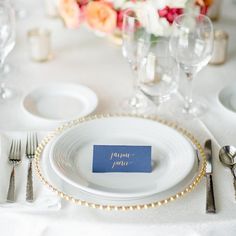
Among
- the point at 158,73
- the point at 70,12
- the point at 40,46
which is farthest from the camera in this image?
the point at 40,46

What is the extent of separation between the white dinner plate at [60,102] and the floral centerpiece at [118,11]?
201mm

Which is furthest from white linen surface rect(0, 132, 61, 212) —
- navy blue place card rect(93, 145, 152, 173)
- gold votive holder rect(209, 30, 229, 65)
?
gold votive holder rect(209, 30, 229, 65)

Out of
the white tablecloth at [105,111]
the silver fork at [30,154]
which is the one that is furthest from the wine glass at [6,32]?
the silver fork at [30,154]

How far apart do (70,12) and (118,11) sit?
0.16 metres

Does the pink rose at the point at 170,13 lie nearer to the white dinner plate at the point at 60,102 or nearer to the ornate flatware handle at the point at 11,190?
the white dinner plate at the point at 60,102

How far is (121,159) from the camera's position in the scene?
1200 mm

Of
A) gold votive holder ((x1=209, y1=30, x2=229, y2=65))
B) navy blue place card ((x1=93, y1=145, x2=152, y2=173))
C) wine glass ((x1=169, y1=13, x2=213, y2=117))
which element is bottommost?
navy blue place card ((x1=93, y1=145, x2=152, y2=173))

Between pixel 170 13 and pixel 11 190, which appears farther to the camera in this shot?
pixel 170 13

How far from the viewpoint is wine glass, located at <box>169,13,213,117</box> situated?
1414 millimetres

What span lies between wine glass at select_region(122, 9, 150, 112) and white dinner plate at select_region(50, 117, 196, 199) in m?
0.18

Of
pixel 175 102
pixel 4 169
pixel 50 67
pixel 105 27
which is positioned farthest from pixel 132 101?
pixel 4 169

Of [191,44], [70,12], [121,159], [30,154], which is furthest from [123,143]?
[70,12]

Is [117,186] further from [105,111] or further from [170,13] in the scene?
[170,13]

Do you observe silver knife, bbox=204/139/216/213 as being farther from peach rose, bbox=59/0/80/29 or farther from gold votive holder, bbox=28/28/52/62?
gold votive holder, bbox=28/28/52/62
